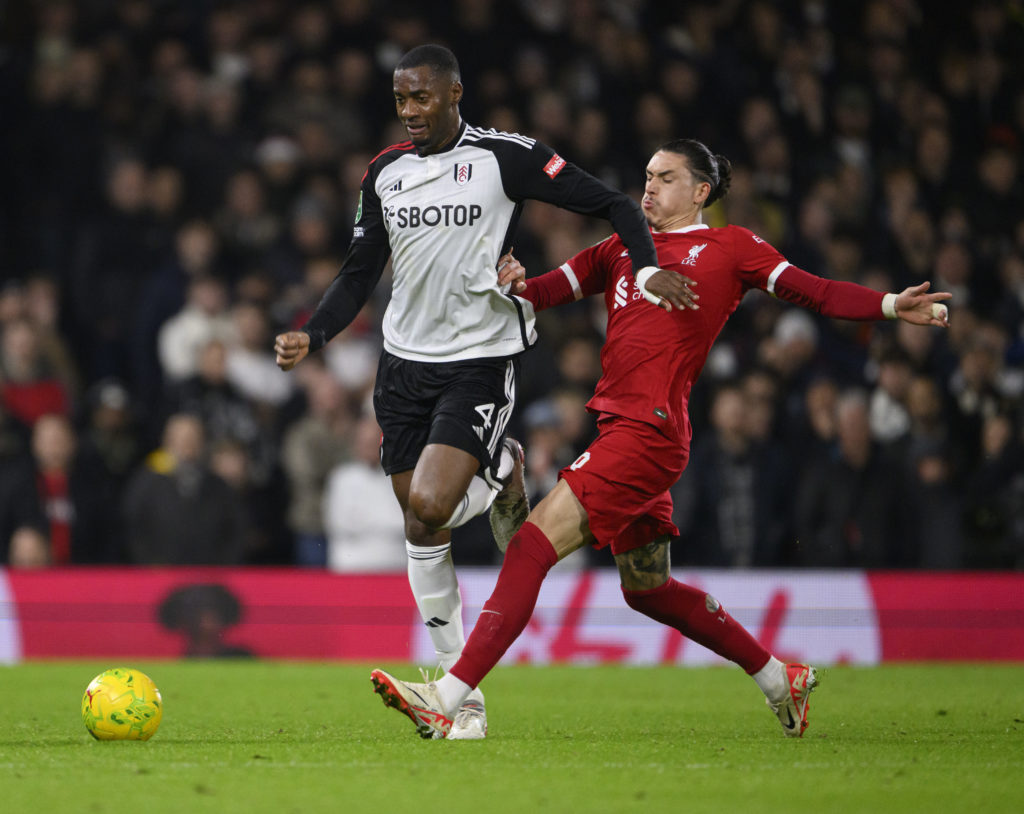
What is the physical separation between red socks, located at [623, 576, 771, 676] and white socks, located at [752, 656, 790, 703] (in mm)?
25

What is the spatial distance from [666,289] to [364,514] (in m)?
5.71

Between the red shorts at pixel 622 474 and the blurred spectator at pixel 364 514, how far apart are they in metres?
5.12

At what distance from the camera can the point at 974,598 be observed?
1065 cm

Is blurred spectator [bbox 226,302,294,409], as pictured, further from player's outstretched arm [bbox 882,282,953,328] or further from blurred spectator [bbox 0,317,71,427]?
player's outstretched arm [bbox 882,282,953,328]

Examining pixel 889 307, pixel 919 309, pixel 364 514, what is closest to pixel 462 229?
pixel 889 307

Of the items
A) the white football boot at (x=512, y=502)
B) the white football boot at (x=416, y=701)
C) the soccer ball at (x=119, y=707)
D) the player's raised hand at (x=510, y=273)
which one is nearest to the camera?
the white football boot at (x=416, y=701)

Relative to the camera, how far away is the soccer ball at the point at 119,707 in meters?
5.45

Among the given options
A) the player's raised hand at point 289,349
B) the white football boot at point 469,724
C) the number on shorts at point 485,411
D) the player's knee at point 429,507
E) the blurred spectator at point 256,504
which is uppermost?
the player's raised hand at point 289,349

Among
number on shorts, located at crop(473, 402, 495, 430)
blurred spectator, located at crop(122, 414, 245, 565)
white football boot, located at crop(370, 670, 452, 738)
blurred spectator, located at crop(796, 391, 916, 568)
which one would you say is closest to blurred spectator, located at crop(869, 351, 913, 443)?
blurred spectator, located at crop(796, 391, 916, 568)

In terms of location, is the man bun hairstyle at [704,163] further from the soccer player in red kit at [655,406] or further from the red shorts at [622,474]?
the red shorts at [622,474]

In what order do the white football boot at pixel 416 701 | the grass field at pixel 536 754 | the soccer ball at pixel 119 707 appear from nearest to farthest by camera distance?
the grass field at pixel 536 754 < the white football boot at pixel 416 701 < the soccer ball at pixel 119 707

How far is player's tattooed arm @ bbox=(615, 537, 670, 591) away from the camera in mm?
6004

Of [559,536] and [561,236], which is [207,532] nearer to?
[561,236]

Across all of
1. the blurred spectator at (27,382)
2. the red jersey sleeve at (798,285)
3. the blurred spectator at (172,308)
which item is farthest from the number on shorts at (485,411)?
the blurred spectator at (27,382)
